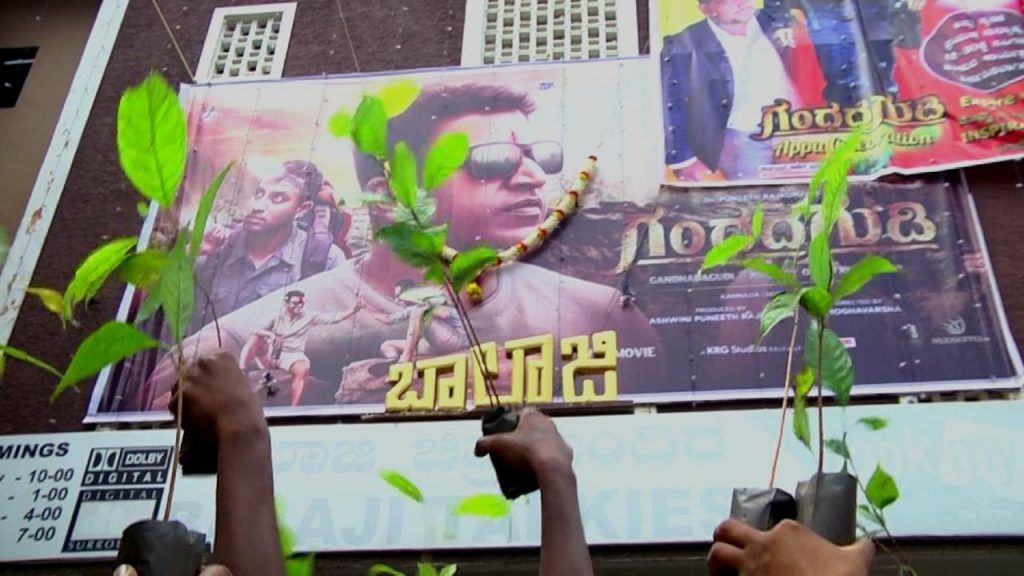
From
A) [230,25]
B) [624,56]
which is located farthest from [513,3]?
[230,25]

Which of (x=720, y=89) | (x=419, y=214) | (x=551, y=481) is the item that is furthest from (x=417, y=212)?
(x=720, y=89)

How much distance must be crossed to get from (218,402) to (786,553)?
0.99 meters

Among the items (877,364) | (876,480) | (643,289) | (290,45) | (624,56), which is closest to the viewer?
(876,480)

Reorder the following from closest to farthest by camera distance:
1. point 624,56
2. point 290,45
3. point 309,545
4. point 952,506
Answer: point 952,506 → point 309,545 → point 624,56 → point 290,45

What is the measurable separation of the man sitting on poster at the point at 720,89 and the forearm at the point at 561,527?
4395 mm

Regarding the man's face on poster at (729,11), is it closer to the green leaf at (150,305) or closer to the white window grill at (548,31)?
the white window grill at (548,31)

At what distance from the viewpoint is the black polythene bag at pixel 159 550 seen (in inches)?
59.6

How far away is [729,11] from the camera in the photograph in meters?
6.65

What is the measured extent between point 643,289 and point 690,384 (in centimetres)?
65

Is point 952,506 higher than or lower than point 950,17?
lower

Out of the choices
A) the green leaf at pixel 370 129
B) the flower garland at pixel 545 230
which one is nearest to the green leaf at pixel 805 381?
the green leaf at pixel 370 129

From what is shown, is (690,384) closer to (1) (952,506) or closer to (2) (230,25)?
(1) (952,506)

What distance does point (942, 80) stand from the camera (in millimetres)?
6098

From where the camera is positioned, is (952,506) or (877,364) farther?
(877,364)
